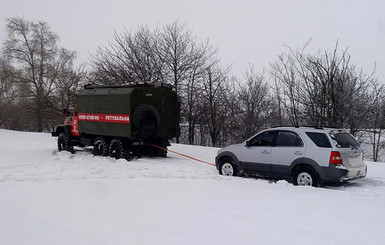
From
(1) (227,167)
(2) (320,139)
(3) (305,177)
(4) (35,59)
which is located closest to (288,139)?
(2) (320,139)

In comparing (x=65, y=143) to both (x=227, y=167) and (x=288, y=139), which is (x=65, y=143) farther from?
(x=288, y=139)

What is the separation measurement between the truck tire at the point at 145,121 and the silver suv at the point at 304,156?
4221 millimetres

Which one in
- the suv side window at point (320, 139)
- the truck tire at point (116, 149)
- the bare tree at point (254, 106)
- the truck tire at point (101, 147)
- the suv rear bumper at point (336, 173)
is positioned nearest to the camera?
the suv rear bumper at point (336, 173)

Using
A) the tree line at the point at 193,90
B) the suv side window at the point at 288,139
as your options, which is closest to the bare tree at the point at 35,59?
the tree line at the point at 193,90

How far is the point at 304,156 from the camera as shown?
822 cm

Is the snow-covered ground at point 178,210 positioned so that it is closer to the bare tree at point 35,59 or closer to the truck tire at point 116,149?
the truck tire at point 116,149

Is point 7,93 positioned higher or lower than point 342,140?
higher

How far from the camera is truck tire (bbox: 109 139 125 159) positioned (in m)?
12.6

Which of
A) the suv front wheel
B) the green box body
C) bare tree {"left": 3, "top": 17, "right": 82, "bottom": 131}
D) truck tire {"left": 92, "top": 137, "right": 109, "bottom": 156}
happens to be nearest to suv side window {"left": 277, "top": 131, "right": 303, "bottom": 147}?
the suv front wheel

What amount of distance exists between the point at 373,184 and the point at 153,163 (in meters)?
6.67

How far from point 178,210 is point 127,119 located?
7.05 metres

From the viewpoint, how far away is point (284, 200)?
666 centimetres

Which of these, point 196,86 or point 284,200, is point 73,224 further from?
point 196,86

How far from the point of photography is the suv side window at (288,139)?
8.53 meters
